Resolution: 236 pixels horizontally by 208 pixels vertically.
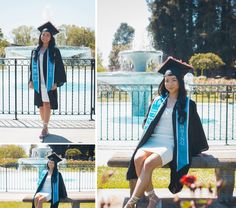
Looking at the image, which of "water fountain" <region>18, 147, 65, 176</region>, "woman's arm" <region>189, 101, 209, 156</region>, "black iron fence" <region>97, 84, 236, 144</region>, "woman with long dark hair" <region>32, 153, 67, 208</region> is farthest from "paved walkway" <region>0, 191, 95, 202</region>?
"woman's arm" <region>189, 101, 209, 156</region>

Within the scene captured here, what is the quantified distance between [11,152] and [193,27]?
2.10 m

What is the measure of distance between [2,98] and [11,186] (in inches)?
34.5

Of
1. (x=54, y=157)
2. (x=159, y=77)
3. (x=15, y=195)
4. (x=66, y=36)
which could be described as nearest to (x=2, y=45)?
(x=66, y=36)

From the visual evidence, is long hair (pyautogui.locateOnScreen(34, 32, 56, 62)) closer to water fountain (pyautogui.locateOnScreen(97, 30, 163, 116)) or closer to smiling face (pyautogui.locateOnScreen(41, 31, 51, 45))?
smiling face (pyautogui.locateOnScreen(41, 31, 51, 45))

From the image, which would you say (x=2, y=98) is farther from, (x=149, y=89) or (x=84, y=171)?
(x=149, y=89)

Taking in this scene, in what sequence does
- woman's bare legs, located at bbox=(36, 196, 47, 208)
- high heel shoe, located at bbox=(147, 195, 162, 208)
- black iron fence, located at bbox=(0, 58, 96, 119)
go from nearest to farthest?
high heel shoe, located at bbox=(147, 195, 162, 208)
woman's bare legs, located at bbox=(36, 196, 47, 208)
black iron fence, located at bbox=(0, 58, 96, 119)

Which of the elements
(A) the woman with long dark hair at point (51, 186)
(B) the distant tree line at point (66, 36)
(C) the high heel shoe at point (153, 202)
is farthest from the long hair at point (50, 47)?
(C) the high heel shoe at point (153, 202)

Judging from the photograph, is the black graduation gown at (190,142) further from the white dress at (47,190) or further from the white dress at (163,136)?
the white dress at (47,190)

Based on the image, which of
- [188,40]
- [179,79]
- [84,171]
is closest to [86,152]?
[84,171]

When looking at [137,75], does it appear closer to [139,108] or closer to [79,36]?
[139,108]

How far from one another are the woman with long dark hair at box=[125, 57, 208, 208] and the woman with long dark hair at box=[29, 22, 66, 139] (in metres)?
0.88

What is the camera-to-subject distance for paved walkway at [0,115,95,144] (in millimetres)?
4109

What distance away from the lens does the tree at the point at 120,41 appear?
4.34 m

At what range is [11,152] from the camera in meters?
4.25
